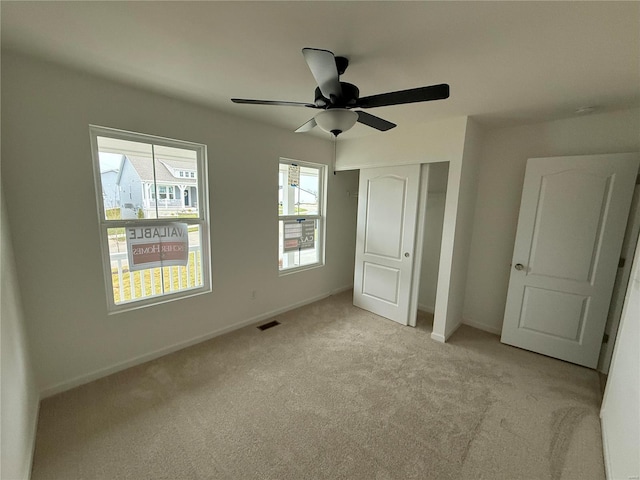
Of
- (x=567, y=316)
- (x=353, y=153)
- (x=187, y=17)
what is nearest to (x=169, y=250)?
(x=187, y=17)

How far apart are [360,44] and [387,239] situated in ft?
7.33

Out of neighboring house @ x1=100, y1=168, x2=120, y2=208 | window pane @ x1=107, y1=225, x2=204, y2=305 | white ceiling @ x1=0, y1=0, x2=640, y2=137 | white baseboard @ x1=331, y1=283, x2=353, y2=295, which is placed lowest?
white baseboard @ x1=331, y1=283, x2=353, y2=295

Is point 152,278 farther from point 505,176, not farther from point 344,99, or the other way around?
point 505,176

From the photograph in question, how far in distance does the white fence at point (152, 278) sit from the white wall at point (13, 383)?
0.58 m

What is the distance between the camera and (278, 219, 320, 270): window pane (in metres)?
3.41

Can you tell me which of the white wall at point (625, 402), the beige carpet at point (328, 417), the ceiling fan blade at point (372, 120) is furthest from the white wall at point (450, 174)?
the white wall at point (625, 402)

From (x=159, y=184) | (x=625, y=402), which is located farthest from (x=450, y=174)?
(x=159, y=184)

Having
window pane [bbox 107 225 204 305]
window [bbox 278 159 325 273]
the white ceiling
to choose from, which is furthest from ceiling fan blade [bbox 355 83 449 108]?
window pane [bbox 107 225 204 305]

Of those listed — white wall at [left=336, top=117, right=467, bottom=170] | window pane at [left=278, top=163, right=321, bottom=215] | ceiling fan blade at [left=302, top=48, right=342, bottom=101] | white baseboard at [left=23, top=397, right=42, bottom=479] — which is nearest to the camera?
ceiling fan blade at [left=302, top=48, right=342, bottom=101]

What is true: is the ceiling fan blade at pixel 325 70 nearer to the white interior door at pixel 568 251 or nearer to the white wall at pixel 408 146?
the white wall at pixel 408 146

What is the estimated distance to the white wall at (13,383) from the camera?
113 cm

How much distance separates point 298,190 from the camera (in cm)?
352

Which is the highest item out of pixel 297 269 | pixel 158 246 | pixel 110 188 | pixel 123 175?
pixel 123 175

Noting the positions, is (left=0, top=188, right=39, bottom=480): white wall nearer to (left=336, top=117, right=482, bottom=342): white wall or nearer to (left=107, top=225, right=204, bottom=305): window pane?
(left=107, top=225, right=204, bottom=305): window pane
